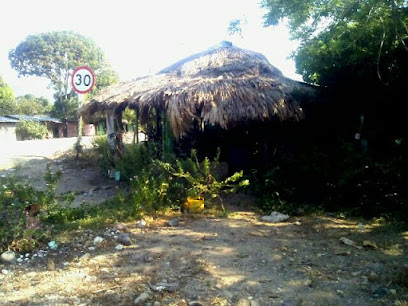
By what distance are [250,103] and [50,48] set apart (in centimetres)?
2747

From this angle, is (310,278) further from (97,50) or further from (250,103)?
(97,50)

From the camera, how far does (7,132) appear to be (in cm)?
2180

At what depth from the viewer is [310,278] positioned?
3109 millimetres

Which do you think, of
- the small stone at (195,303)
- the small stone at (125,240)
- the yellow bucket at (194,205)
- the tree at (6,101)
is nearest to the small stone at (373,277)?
the small stone at (195,303)

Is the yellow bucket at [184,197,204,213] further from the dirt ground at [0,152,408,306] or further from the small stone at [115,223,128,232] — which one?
the small stone at [115,223,128,232]

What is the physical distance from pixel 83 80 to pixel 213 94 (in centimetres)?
268

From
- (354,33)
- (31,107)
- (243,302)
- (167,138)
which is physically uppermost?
(31,107)

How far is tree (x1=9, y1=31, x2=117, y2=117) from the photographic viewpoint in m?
28.8

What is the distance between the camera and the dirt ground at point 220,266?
2785mm

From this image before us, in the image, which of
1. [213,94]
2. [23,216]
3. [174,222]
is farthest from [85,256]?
[213,94]

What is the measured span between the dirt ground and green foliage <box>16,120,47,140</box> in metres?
20.4

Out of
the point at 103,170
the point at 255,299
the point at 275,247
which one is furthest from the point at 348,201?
the point at 103,170

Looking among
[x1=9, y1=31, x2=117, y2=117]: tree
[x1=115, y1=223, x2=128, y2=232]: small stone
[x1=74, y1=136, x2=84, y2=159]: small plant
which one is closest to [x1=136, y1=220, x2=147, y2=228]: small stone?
[x1=115, y1=223, x2=128, y2=232]: small stone

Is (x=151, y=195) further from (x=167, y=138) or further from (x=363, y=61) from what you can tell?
(x=363, y=61)
